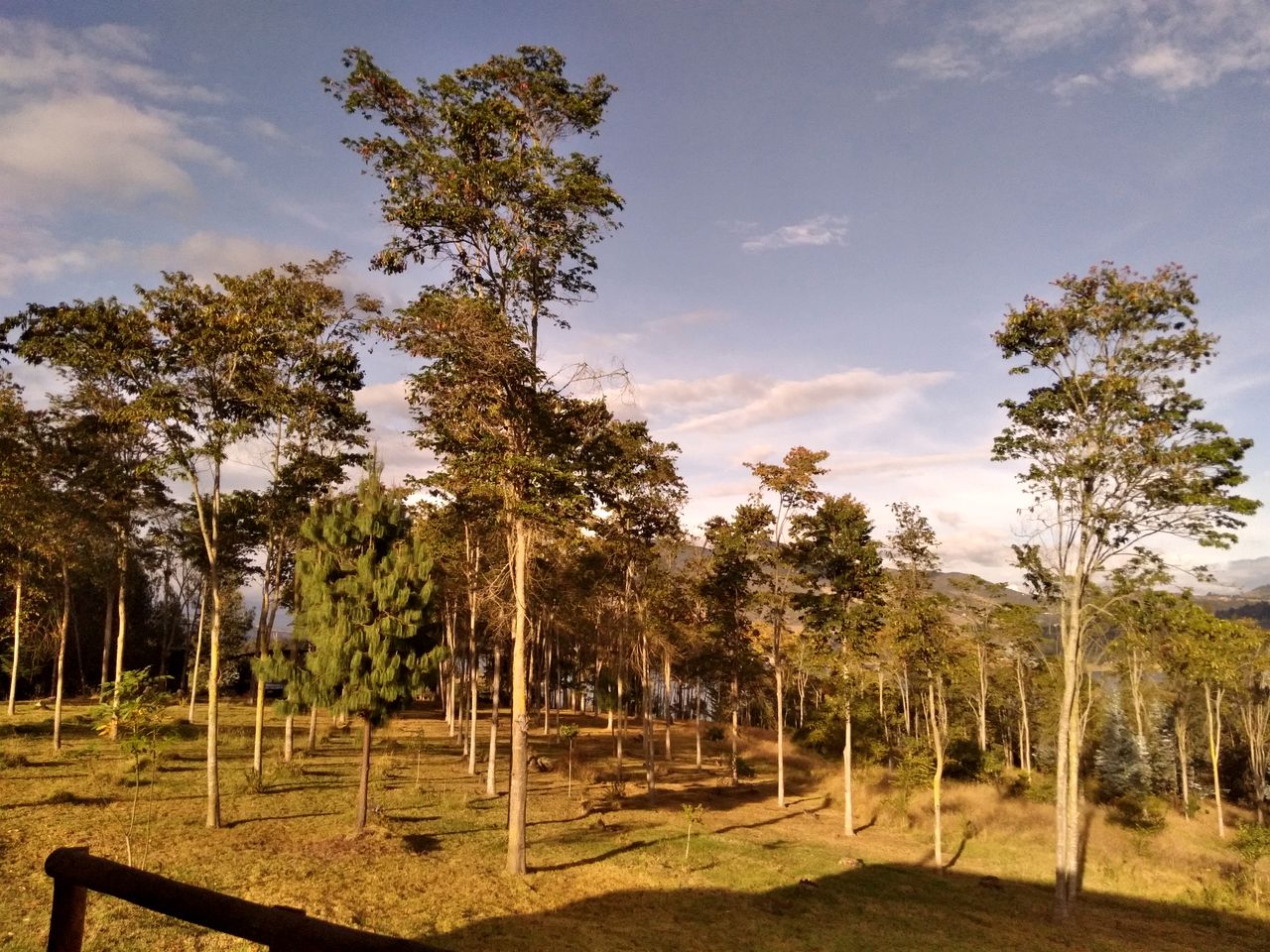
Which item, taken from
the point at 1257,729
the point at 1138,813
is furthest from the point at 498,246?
the point at 1257,729

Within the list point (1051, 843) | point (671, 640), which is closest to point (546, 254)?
point (671, 640)

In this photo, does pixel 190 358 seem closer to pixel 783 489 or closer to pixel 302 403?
pixel 302 403

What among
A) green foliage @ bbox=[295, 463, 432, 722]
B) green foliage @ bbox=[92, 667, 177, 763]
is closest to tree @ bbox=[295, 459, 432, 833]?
green foliage @ bbox=[295, 463, 432, 722]

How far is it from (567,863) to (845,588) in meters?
17.4

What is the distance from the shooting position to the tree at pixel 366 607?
63.2 feet

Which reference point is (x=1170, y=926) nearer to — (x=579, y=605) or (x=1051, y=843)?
(x=1051, y=843)

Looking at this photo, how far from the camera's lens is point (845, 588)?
31.2 metres

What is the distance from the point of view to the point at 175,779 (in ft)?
77.5

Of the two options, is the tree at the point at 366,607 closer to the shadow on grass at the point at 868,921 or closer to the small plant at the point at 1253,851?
the shadow on grass at the point at 868,921

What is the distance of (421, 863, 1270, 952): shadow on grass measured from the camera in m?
13.4

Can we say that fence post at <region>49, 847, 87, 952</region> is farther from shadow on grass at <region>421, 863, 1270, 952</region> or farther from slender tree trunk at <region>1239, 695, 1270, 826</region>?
slender tree trunk at <region>1239, 695, 1270, 826</region>

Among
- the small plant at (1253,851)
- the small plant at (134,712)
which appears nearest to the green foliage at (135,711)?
the small plant at (134,712)

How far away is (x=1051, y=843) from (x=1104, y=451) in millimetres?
21755

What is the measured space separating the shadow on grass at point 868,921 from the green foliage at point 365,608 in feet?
21.4
